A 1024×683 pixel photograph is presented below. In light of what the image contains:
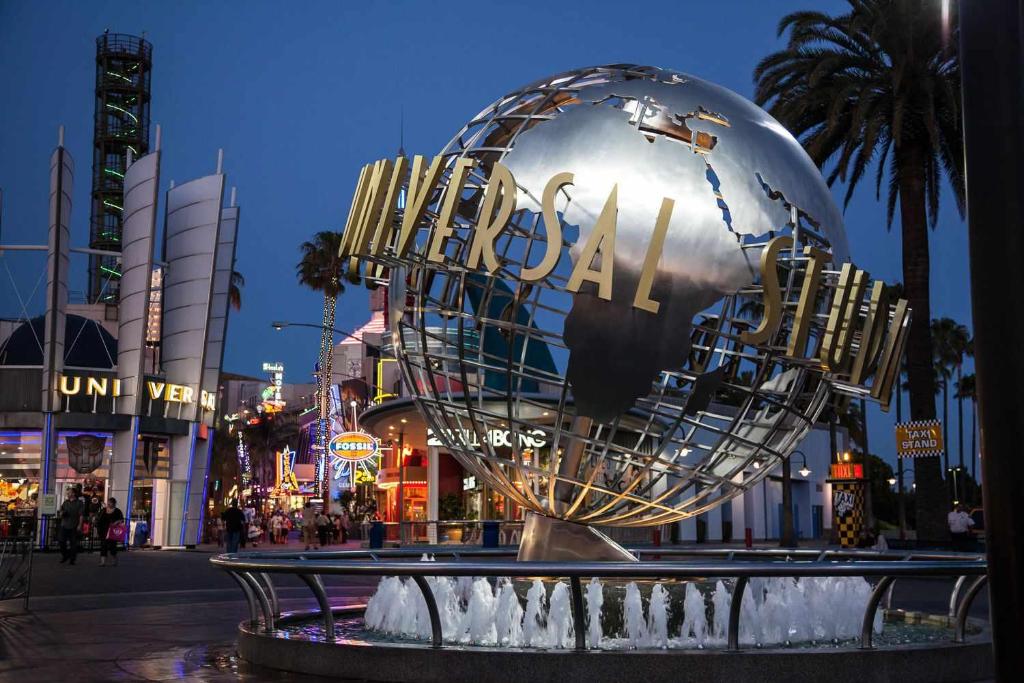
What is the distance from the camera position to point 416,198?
8875mm

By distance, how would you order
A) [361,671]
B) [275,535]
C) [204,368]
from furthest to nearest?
[275,535], [204,368], [361,671]

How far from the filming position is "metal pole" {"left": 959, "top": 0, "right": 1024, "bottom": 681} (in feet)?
10.1

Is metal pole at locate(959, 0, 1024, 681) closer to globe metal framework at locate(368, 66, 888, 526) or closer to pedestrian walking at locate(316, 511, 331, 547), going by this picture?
globe metal framework at locate(368, 66, 888, 526)

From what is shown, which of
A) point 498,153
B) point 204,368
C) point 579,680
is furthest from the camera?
point 204,368

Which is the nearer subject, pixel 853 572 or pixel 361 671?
pixel 853 572

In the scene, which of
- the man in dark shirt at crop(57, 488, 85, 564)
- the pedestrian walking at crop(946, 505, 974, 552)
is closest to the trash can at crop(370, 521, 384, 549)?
the man in dark shirt at crop(57, 488, 85, 564)

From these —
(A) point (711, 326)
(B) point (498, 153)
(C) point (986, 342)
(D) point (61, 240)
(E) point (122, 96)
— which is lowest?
(C) point (986, 342)

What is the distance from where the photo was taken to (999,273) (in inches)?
124

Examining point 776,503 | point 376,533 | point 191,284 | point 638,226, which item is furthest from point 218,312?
point 638,226

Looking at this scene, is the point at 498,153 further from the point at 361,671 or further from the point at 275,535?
the point at 275,535

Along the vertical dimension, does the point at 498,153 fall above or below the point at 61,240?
below

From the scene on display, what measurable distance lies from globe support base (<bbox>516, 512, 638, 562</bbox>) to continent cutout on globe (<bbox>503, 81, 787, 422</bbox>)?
1.51 meters

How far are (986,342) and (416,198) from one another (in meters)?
6.19

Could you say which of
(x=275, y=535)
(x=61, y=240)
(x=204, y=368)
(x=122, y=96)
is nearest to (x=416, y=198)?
(x=61, y=240)
